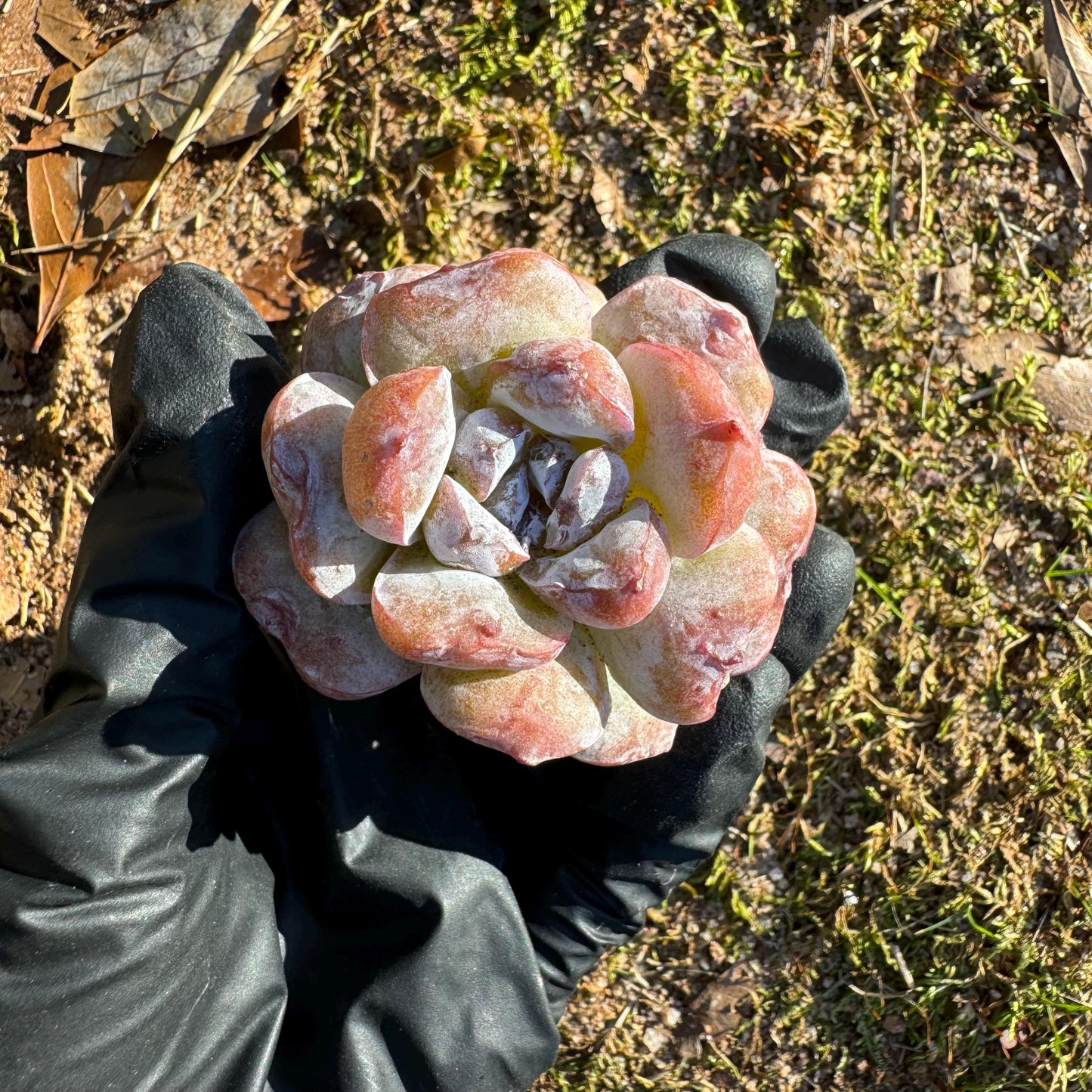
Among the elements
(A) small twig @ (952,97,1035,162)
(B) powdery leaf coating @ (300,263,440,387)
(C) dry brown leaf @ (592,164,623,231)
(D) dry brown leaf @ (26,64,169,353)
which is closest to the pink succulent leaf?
(B) powdery leaf coating @ (300,263,440,387)

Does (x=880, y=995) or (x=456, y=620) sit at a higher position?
(x=456, y=620)

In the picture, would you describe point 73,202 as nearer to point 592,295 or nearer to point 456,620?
point 592,295

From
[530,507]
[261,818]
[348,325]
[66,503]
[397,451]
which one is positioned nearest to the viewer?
[397,451]

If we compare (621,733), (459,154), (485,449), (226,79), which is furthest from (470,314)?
(226,79)

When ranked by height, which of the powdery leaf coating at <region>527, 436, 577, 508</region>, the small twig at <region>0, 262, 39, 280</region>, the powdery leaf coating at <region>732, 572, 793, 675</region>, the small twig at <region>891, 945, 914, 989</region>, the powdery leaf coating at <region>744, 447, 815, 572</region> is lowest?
the small twig at <region>891, 945, 914, 989</region>

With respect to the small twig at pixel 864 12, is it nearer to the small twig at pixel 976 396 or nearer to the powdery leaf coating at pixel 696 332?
the small twig at pixel 976 396

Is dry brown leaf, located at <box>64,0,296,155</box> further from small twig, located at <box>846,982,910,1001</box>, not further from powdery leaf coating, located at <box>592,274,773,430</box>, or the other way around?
small twig, located at <box>846,982,910,1001</box>

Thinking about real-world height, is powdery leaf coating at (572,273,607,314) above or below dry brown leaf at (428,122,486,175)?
above
